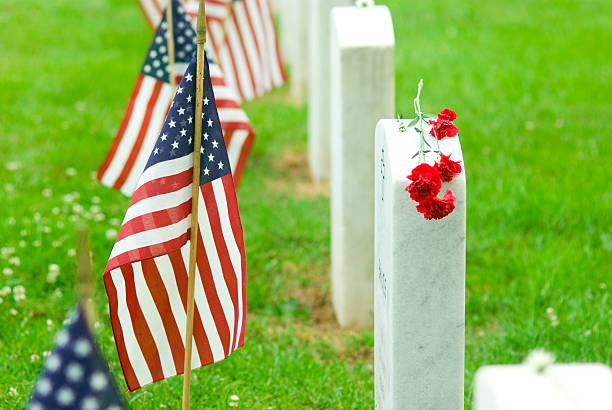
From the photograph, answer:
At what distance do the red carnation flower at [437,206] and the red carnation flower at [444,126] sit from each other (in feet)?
1.00

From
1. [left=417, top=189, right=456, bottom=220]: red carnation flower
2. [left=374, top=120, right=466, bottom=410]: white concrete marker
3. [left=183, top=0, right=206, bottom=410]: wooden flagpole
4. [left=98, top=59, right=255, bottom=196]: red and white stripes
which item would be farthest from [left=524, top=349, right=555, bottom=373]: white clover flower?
[left=98, top=59, right=255, bottom=196]: red and white stripes

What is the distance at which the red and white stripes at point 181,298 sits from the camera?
355 centimetres

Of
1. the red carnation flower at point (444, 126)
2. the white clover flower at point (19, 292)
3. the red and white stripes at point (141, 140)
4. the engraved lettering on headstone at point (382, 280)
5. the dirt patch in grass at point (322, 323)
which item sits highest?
the red carnation flower at point (444, 126)

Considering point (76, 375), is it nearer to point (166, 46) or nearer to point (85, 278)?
point (85, 278)

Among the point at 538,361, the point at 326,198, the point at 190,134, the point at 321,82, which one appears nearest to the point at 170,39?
the point at 190,134

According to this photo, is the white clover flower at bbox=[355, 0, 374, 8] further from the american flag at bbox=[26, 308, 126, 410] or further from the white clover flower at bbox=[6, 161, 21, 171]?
the white clover flower at bbox=[6, 161, 21, 171]

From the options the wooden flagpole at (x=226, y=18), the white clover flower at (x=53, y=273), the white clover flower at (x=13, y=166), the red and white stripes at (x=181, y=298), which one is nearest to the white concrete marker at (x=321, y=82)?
the wooden flagpole at (x=226, y=18)

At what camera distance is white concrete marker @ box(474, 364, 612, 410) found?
223 cm

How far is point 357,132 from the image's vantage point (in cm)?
496

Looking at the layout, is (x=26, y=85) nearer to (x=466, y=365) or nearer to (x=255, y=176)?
(x=255, y=176)

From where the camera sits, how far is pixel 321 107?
7121mm

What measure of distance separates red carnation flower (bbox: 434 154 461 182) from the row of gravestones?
3cm

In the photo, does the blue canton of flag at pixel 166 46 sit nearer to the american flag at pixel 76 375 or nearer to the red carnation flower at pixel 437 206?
the red carnation flower at pixel 437 206

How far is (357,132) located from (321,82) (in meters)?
2.29
